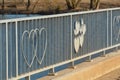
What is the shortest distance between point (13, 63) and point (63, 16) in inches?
92.8

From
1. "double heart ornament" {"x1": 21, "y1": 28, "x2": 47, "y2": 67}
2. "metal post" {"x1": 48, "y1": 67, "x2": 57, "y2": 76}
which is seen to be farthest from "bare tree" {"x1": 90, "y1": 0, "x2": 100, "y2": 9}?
"double heart ornament" {"x1": 21, "y1": 28, "x2": 47, "y2": 67}

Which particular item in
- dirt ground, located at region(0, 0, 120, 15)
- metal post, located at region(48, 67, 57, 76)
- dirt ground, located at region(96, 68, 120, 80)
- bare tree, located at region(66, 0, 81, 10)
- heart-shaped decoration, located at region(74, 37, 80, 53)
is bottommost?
dirt ground, located at region(0, 0, 120, 15)

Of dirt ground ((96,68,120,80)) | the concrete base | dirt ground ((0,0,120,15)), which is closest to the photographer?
the concrete base

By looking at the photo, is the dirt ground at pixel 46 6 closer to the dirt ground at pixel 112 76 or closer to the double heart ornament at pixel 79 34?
the dirt ground at pixel 112 76

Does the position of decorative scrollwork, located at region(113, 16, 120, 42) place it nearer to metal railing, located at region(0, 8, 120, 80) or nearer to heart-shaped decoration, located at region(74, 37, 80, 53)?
metal railing, located at region(0, 8, 120, 80)

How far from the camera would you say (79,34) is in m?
12.5

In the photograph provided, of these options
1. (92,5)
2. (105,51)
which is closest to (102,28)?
(105,51)

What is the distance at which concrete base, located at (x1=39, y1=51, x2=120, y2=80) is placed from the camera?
11.3 meters

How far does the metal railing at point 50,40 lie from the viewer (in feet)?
31.7

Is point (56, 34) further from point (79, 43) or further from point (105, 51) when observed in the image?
point (105, 51)

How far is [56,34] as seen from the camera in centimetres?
1143

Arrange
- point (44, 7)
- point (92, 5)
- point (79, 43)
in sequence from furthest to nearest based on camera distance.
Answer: point (44, 7)
point (92, 5)
point (79, 43)

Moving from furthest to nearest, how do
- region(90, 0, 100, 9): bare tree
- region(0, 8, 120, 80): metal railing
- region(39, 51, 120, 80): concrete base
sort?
1. region(90, 0, 100, 9): bare tree
2. region(39, 51, 120, 80): concrete base
3. region(0, 8, 120, 80): metal railing

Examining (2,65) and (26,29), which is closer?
(2,65)
